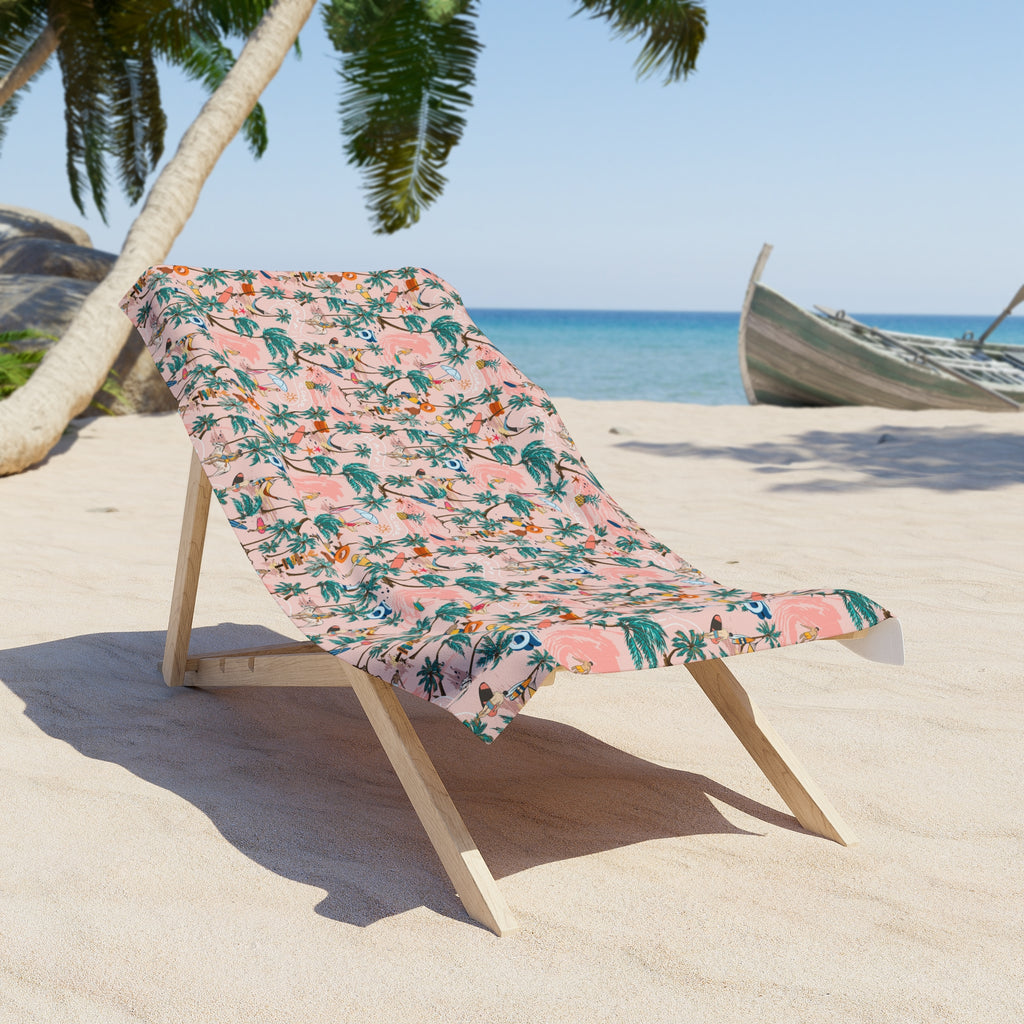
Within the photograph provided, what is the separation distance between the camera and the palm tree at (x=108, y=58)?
1030 centimetres

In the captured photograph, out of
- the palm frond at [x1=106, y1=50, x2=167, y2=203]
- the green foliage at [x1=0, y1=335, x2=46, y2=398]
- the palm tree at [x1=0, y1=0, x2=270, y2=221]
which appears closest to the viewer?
the green foliage at [x1=0, y1=335, x2=46, y2=398]

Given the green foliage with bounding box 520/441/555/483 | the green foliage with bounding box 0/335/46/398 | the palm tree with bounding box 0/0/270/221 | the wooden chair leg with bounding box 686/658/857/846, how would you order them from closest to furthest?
the wooden chair leg with bounding box 686/658/857/846 → the green foliage with bounding box 520/441/555/483 → the green foliage with bounding box 0/335/46/398 → the palm tree with bounding box 0/0/270/221

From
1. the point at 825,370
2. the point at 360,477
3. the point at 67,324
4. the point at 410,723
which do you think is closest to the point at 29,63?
the point at 67,324

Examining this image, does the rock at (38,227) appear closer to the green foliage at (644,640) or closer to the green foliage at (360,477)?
the green foliage at (360,477)

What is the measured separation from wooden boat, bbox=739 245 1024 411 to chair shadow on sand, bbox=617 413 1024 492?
7.11 ft

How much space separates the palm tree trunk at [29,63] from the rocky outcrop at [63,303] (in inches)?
74.4

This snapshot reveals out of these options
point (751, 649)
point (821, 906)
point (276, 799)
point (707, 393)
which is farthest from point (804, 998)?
point (707, 393)

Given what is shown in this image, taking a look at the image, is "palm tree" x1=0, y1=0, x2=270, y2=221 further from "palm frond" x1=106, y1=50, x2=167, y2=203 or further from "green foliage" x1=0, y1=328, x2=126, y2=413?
"green foliage" x1=0, y1=328, x2=126, y2=413

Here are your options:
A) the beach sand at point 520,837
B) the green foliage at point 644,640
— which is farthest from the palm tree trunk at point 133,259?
the green foliage at point 644,640

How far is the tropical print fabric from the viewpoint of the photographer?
1.98 m

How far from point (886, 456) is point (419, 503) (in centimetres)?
554

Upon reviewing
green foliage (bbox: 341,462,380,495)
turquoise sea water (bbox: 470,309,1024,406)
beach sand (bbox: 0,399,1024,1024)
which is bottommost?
turquoise sea water (bbox: 470,309,1024,406)

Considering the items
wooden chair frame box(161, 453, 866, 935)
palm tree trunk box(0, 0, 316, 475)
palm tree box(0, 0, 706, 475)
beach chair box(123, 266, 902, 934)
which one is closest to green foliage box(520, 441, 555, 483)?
beach chair box(123, 266, 902, 934)

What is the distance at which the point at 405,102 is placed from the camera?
9.69m
